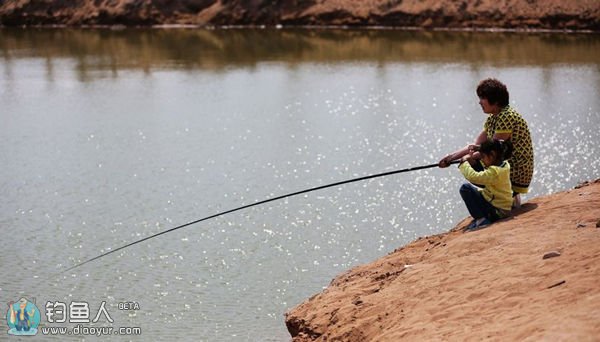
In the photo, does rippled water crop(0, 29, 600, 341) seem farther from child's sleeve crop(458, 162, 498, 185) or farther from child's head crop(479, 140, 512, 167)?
child's head crop(479, 140, 512, 167)

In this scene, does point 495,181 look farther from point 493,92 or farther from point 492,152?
point 493,92

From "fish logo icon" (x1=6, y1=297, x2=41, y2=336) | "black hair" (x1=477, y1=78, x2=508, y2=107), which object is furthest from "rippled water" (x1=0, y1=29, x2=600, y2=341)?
"black hair" (x1=477, y1=78, x2=508, y2=107)

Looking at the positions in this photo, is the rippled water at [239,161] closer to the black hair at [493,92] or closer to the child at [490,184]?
the child at [490,184]

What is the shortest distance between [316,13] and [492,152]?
22.4 m

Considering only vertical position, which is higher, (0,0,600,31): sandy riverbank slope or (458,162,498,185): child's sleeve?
(458,162,498,185): child's sleeve

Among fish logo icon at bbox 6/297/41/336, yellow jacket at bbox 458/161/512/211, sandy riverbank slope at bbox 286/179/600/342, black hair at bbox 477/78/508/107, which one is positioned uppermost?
black hair at bbox 477/78/508/107

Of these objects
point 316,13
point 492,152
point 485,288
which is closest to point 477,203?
point 492,152

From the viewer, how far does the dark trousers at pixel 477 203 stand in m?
6.15

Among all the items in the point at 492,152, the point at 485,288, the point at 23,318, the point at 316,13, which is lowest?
the point at 316,13

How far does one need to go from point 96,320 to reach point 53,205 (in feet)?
10.2

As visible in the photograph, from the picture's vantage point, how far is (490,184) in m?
6.03

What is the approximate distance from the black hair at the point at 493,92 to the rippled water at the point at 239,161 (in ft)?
6.48

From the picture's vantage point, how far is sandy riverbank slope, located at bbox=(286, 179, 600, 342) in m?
4.39

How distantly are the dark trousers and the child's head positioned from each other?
191 millimetres
